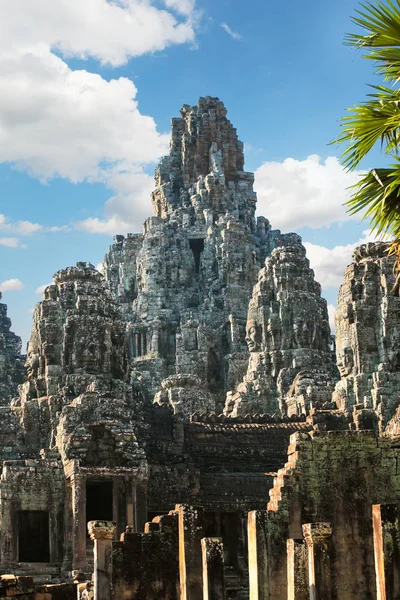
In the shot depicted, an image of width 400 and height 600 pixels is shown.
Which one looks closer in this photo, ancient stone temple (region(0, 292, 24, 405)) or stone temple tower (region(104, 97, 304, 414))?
ancient stone temple (region(0, 292, 24, 405))

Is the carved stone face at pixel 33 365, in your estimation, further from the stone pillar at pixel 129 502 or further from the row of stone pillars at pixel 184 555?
the row of stone pillars at pixel 184 555

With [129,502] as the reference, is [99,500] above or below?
above

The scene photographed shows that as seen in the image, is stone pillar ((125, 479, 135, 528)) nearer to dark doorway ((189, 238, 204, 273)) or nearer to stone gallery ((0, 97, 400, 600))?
Answer: stone gallery ((0, 97, 400, 600))

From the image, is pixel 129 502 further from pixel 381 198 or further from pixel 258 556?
pixel 381 198

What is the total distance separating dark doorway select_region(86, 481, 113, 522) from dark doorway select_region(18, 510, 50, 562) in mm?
1884

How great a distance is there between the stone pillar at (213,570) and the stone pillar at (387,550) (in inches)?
175

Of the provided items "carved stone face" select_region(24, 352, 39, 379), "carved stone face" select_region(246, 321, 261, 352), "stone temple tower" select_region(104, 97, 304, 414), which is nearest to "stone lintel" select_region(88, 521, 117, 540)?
"carved stone face" select_region(24, 352, 39, 379)

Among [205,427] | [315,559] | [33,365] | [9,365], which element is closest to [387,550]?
[315,559]

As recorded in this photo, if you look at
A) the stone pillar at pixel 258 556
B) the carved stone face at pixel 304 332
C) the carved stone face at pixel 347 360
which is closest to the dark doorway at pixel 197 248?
the carved stone face at pixel 304 332

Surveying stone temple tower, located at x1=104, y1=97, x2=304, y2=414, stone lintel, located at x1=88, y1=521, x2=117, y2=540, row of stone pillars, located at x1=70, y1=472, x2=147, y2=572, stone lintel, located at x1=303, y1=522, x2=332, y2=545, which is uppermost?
stone temple tower, located at x1=104, y1=97, x2=304, y2=414

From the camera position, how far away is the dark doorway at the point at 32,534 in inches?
1849

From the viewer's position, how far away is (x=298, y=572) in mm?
25547

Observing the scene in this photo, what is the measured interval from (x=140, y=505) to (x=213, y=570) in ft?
64.5

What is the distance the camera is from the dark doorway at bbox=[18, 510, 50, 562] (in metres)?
47.0
